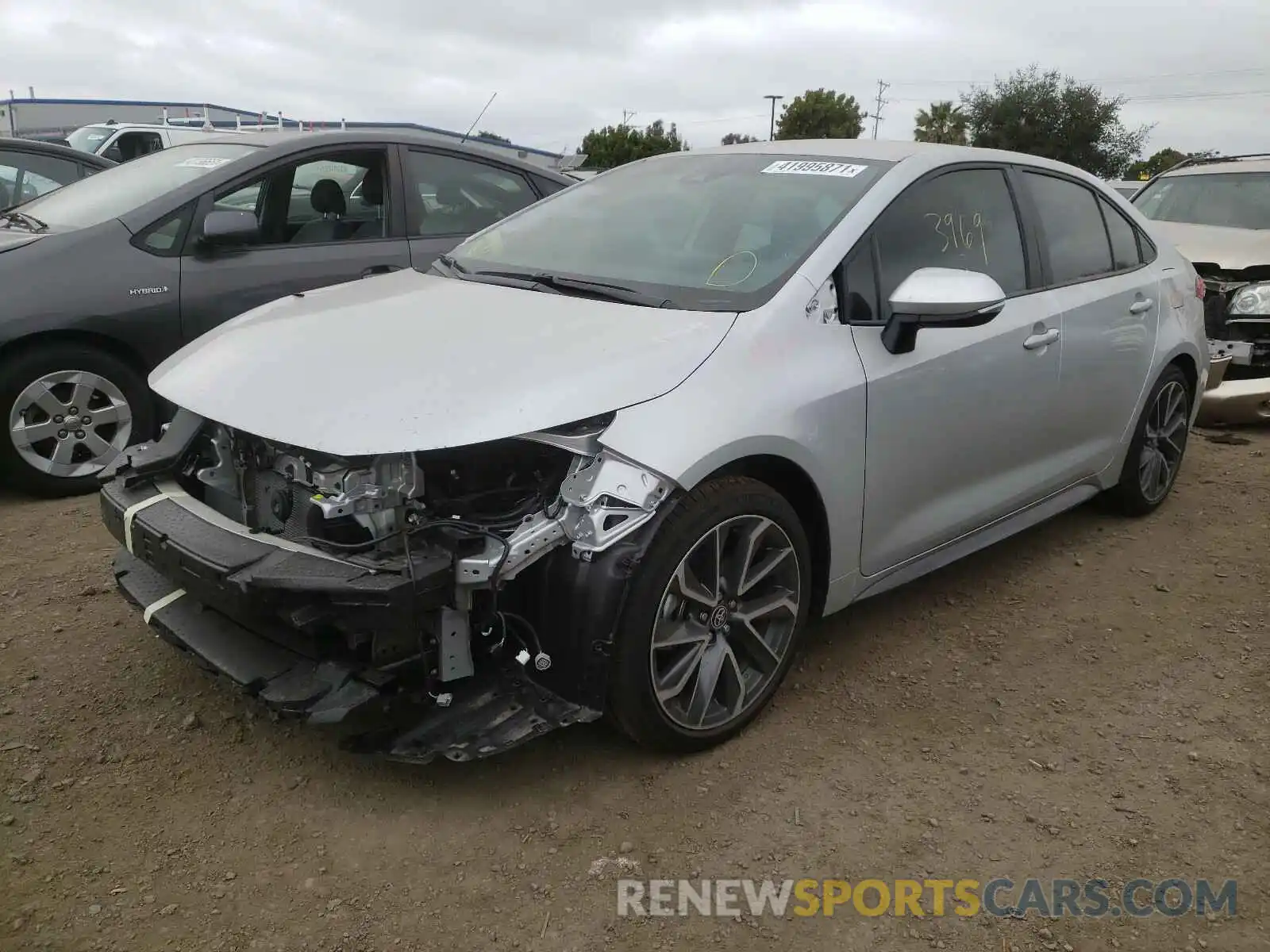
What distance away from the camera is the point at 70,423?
4418mm

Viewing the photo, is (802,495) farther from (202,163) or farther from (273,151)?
(202,163)

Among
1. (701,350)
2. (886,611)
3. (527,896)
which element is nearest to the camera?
(527,896)

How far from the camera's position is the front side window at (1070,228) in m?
3.92

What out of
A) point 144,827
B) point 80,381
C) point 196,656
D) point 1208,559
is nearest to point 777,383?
point 196,656

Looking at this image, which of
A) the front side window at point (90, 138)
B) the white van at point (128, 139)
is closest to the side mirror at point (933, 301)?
the white van at point (128, 139)

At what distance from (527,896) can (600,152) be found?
165 feet

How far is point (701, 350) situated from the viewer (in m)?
2.68

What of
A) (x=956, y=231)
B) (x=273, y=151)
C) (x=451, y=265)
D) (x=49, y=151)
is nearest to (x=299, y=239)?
(x=273, y=151)

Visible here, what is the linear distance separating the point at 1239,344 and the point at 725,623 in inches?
207

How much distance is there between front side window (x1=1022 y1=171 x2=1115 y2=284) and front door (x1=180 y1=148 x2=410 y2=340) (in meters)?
2.76

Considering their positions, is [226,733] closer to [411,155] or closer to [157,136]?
[411,155]

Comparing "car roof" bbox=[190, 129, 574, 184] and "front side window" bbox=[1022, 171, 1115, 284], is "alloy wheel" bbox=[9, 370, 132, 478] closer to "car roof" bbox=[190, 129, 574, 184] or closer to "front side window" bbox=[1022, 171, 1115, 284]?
"car roof" bbox=[190, 129, 574, 184]

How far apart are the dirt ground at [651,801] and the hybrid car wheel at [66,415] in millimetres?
807

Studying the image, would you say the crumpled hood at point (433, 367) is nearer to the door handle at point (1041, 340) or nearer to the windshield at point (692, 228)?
the windshield at point (692, 228)
